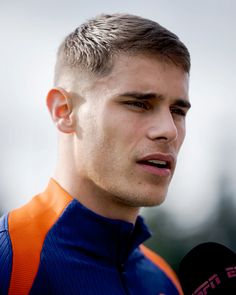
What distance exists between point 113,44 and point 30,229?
44.0 inches

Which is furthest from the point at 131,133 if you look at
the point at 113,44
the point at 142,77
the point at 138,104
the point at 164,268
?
the point at 164,268

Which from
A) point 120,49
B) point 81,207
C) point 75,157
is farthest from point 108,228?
point 120,49

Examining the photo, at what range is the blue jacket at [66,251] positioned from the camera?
338cm

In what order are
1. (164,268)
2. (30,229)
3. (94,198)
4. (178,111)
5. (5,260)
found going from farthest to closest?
1. (164,268)
2. (178,111)
3. (94,198)
4. (30,229)
5. (5,260)

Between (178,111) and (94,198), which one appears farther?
(178,111)

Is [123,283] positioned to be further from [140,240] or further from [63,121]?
[63,121]

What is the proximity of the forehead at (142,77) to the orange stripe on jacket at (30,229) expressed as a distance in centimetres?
67

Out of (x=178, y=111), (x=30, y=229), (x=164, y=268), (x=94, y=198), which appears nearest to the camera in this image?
(x=30, y=229)

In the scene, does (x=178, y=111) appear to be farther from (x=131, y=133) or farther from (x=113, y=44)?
(x=113, y=44)

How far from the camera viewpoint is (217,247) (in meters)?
4.03

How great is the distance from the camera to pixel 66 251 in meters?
3.61

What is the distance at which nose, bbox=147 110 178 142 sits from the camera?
11.9ft

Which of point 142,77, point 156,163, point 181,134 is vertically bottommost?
point 156,163

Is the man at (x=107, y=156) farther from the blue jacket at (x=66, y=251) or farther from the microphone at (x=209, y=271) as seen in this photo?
the microphone at (x=209, y=271)
